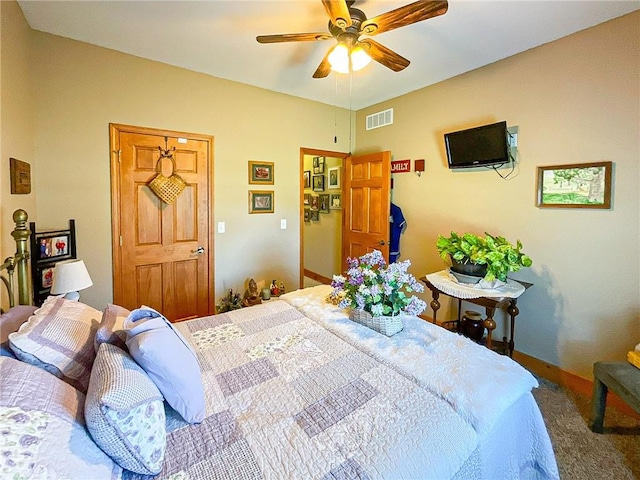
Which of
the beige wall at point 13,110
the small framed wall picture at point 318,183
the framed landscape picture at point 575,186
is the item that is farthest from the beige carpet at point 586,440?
the small framed wall picture at point 318,183

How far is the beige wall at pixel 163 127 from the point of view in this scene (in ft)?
8.06

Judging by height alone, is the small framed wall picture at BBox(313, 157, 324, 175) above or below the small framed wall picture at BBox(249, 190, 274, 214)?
above

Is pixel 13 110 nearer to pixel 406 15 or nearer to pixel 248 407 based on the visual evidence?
pixel 248 407

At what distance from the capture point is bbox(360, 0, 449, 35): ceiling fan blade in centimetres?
155

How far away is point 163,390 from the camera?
1.03 m

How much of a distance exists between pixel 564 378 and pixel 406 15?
2886 mm

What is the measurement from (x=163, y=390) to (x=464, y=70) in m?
3.45

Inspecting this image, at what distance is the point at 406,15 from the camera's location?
5.42 ft

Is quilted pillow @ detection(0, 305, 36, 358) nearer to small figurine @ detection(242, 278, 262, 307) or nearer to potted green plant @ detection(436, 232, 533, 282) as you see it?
small figurine @ detection(242, 278, 262, 307)

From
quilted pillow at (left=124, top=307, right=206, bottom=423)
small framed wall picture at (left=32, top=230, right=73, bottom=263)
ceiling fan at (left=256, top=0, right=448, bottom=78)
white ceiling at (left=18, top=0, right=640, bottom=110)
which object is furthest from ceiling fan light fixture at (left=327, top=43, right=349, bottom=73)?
small framed wall picture at (left=32, top=230, right=73, bottom=263)

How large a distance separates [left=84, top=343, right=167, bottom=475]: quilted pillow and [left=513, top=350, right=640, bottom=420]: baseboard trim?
2917 mm

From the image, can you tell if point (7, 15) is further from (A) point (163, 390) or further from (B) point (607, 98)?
(B) point (607, 98)

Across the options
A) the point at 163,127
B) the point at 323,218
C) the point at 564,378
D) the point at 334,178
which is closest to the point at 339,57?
the point at 163,127

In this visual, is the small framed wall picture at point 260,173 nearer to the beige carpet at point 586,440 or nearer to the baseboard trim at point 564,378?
the baseboard trim at point 564,378
